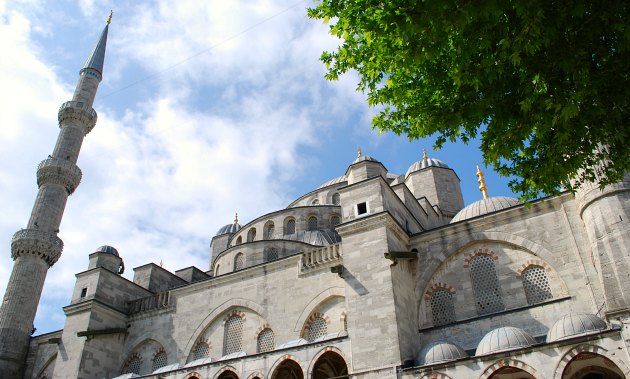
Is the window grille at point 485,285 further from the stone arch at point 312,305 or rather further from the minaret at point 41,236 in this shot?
the minaret at point 41,236

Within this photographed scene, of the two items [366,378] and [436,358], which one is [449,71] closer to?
[436,358]

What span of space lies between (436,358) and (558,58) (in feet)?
24.3

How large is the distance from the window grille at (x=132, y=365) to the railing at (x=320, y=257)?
7.14 m

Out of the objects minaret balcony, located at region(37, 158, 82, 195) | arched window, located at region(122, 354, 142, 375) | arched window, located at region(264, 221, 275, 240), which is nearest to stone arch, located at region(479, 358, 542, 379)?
arched window, located at region(122, 354, 142, 375)

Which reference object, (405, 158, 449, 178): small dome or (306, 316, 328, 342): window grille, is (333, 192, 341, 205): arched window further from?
(306, 316, 328, 342): window grille

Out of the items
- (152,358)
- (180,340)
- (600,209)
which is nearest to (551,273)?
(600,209)

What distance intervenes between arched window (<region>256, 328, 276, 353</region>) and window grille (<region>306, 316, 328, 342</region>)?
1.20m

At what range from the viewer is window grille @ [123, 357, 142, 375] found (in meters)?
18.0

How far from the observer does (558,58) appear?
6121 millimetres

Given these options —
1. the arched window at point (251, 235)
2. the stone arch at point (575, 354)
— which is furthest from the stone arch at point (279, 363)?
the arched window at point (251, 235)

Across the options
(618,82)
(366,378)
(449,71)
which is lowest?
(366,378)

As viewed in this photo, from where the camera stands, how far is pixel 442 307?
533 inches

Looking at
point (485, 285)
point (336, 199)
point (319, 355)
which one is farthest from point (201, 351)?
point (336, 199)

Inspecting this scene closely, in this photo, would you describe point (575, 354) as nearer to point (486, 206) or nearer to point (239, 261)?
point (486, 206)
